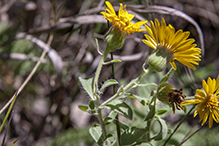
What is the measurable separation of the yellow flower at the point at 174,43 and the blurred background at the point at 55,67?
3.33 ft

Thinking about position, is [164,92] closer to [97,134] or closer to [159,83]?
[159,83]

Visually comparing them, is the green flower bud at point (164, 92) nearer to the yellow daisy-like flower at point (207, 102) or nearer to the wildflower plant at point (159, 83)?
the wildflower plant at point (159, 83)

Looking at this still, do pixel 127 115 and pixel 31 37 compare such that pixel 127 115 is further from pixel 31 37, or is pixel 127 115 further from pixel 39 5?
pixel 39 5

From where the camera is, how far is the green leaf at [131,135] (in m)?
1.52

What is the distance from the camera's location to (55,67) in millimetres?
2609

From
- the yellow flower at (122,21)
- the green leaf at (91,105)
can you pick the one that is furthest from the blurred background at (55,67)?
the green leaf at (91,105)

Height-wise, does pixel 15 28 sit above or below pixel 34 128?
above

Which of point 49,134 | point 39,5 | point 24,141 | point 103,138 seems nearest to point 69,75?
point 49,134

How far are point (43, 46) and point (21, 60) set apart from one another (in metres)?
0.44

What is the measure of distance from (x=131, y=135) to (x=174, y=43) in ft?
2.30

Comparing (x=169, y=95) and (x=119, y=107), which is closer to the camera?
(x=169, y=95)

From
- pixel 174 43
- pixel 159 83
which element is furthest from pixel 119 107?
pixel 174 43

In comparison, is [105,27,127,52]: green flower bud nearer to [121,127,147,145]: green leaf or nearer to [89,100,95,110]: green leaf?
[89,100,95,110]: green leaf

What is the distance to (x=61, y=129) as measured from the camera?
3129 mm
